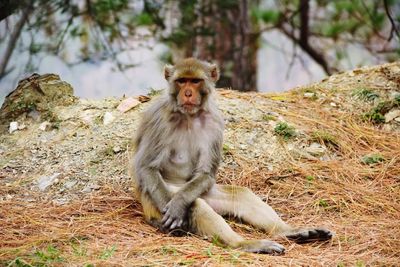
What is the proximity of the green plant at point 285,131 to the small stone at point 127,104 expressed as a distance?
149 cm

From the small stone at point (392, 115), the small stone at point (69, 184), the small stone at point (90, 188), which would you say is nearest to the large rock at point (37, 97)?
the small stone at point (69, 184)

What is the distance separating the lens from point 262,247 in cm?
481

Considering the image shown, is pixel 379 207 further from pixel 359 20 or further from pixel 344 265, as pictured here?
pixel 359 20

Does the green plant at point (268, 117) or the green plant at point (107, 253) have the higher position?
the green plant at point (268, 117)

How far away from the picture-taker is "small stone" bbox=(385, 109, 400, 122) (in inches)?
307

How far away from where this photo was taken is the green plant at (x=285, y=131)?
7184 mm

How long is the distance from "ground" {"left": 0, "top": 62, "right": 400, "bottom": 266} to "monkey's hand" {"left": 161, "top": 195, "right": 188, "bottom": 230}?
11 centimetres

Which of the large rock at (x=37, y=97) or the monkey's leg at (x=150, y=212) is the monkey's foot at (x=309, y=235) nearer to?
the monkey's leg at (x=150, y=212)

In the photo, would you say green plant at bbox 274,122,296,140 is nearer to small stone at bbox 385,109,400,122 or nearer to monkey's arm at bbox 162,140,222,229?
small stone at bbox 385,109,400,122

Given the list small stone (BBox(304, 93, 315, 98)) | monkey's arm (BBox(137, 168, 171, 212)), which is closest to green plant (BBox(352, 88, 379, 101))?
small stone (BBox(304, 93, 315, 98))

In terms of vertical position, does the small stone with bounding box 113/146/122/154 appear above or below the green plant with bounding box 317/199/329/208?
above

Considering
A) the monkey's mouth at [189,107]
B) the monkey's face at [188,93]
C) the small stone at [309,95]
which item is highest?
the monkey's face at [188,93]

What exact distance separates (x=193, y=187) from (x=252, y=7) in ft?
23.6

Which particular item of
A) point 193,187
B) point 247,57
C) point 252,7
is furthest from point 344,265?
point 252,7
